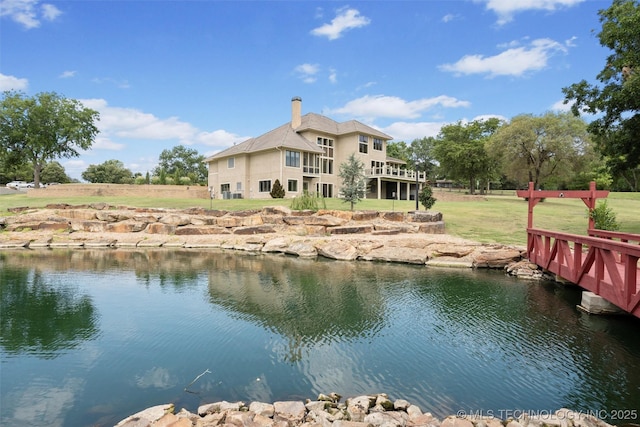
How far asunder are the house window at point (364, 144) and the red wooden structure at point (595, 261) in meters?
26.5

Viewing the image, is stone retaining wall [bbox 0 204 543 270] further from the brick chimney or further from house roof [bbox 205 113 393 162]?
the brick chimney

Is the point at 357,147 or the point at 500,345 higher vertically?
the point at 357,147

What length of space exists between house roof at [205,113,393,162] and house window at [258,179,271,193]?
3207 millimetres

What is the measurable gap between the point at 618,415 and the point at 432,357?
2.72 meters

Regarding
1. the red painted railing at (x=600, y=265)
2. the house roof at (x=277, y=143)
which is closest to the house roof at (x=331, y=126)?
the house roof at (x=277, y=143)

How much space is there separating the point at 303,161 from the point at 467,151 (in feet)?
85.1

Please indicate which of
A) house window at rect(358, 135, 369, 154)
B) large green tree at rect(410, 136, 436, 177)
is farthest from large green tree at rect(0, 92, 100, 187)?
large green tree at rect(410, 136, 436, 177)

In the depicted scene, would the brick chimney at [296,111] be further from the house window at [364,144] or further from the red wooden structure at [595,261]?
the red wooden structure at [595,261]

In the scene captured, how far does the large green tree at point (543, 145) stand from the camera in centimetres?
3556

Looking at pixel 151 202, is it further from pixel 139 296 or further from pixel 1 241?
pixel 139 296

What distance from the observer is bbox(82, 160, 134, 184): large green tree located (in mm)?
62219

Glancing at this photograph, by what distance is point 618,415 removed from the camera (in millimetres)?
5070

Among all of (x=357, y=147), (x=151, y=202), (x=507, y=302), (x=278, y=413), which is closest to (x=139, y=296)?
(x=278, y=413)

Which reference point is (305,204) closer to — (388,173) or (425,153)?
(388,173)
